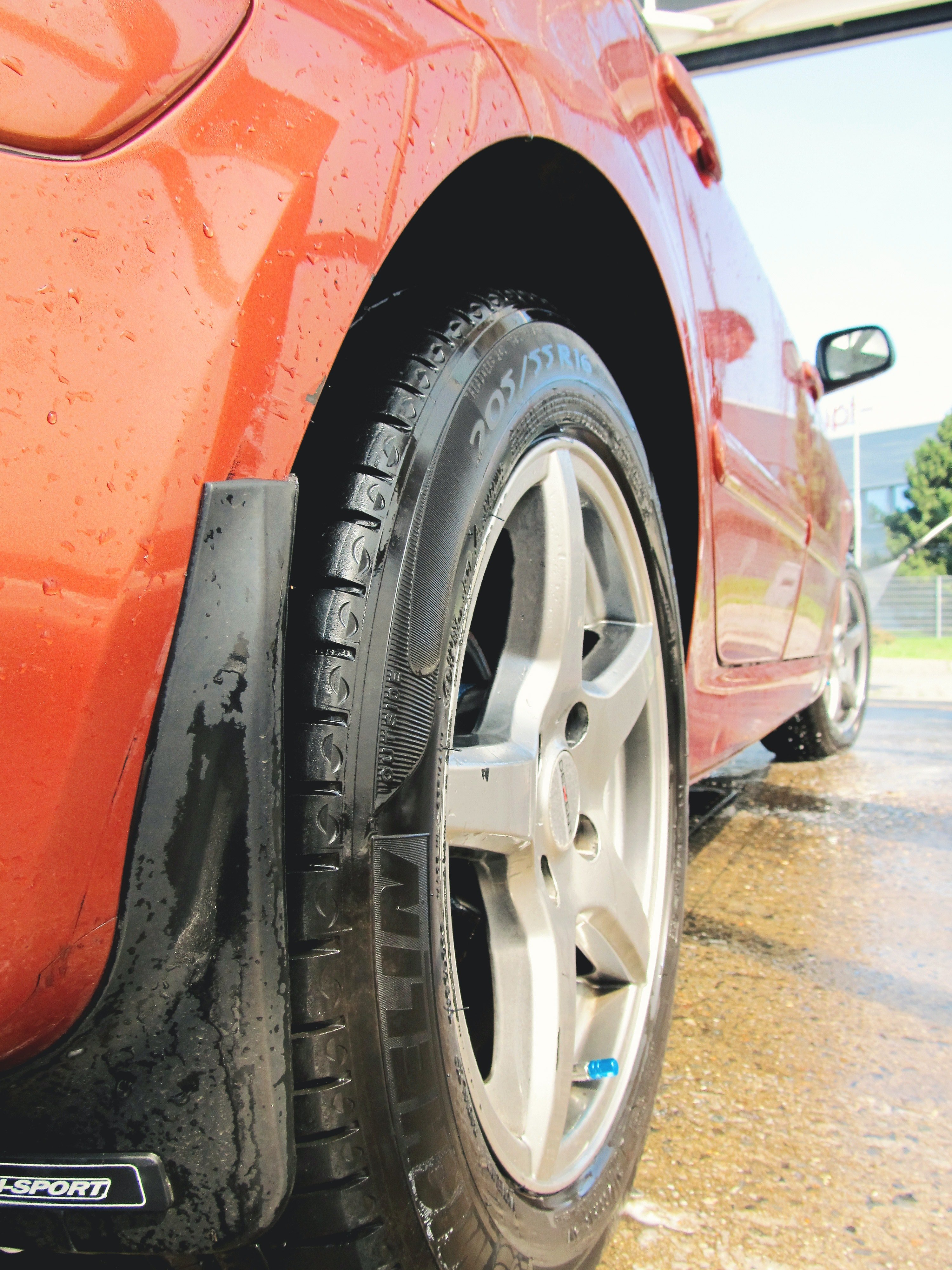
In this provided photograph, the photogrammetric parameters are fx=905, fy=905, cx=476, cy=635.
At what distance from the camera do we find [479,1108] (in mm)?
735

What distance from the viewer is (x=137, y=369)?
1.63ft

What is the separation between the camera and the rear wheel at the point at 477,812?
0.61 m

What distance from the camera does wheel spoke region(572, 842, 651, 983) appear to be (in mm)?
1060

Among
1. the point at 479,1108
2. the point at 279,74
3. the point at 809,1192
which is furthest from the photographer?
the point at 809,1192

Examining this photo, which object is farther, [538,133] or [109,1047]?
[538,133]

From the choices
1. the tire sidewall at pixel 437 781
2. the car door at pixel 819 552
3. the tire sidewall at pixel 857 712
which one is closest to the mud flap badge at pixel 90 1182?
the tire sidewall at pixel 437 781

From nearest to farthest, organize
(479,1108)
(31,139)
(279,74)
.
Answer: (31,139)
(279,74)
(479,1108)

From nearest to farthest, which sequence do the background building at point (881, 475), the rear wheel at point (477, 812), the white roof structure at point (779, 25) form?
the rear wheel at point (477, 812) < the white roof structure at point (779, 25) < the background building at point (881, 475)

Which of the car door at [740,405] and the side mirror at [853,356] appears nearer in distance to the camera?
the car door at [740,405]

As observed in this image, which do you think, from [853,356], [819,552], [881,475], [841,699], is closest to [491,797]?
[819,552]

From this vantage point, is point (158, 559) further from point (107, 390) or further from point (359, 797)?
point (359, 797)

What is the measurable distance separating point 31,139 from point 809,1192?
4.10 ft

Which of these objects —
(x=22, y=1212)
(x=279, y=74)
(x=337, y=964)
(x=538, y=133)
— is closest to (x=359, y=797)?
(x=337, y=964)

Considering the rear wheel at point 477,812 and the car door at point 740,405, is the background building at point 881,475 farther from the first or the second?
the rear wheel at point 477,812
